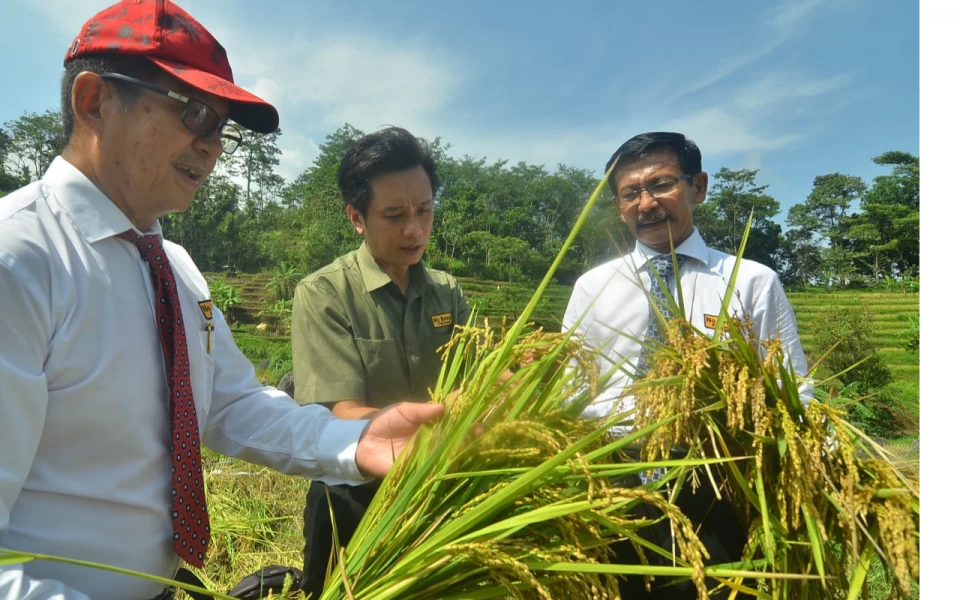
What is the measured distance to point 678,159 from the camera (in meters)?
2.82

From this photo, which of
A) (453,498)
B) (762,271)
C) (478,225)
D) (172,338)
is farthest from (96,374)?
(478,225)

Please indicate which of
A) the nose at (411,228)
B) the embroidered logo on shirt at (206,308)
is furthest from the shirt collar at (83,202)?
the nose at (411,228)

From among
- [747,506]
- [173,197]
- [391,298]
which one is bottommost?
[747,506]

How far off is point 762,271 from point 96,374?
263 centimetres

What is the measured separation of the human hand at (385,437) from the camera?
5.09 feet

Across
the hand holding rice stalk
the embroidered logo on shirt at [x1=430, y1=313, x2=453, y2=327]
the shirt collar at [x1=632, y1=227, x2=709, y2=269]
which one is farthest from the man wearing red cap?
the shirt collar at [x1=632, y1=227, x2=709, y2=269]

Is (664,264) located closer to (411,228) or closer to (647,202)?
(647,202)

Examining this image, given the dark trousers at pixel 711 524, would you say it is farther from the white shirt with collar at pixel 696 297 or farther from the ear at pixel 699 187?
the ear at pixel 699 187

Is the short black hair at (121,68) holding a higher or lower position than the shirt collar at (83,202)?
higher

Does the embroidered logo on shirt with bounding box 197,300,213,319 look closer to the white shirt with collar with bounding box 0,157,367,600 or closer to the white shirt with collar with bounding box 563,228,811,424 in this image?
the white shirt with collar with bounding box 0,157,367,600

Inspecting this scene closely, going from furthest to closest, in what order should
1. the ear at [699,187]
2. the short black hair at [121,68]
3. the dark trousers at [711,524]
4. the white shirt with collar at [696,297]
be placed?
the ear at [699,187]
the white shirt with collar at [696,297]
the short black hair at [121,68]
the dark trousers at [711,524]

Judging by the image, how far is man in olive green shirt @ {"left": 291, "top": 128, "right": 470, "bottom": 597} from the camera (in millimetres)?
2490
